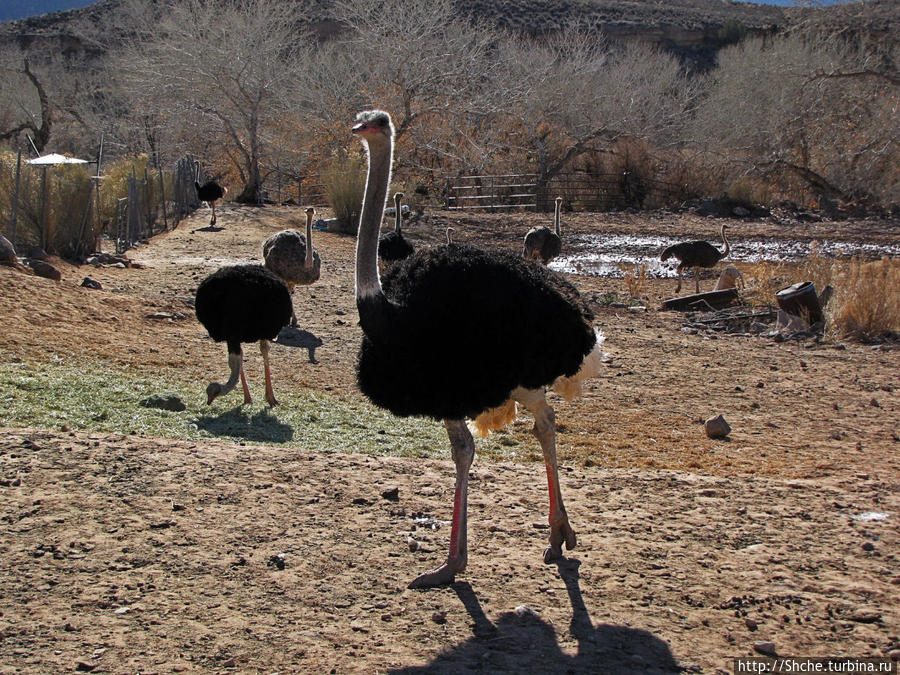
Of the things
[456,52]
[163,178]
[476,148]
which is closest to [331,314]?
[163,178]

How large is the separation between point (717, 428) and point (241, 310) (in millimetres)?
3841

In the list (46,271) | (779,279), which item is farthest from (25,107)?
(779,279)

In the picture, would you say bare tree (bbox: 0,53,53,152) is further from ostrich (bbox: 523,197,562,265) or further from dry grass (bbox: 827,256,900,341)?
dry grass (bbox: 827,256,900,341)

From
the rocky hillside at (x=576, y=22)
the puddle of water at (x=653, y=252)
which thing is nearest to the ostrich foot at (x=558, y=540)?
the puddle of water at (x=653, y=252)

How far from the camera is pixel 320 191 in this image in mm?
29938

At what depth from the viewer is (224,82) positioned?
2883 centimetres

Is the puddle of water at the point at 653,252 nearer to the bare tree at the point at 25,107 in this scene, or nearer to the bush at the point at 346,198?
the bush at the point at 346,198

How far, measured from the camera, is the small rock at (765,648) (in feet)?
11.0

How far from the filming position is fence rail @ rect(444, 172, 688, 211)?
2817cm

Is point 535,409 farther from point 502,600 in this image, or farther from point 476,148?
point 476,148

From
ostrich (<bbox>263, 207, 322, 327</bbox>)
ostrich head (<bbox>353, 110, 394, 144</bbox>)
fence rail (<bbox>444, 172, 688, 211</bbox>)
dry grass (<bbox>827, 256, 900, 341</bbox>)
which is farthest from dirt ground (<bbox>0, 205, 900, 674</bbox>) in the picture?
fence rail (<bbox>444, 172, 688, 211</bbox>)

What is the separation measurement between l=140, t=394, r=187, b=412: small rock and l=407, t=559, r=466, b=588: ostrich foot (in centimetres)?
326

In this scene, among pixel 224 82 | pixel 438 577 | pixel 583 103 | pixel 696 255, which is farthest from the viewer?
pixel 583 103

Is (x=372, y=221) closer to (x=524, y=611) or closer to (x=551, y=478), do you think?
(x=551, y=478)
